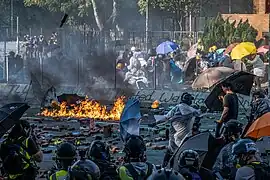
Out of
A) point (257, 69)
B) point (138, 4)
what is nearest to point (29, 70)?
point (257, 69)

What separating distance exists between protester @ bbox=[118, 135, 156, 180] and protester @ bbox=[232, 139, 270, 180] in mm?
819

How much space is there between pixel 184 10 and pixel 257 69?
24.6 meters

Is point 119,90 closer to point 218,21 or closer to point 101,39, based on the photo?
point 101,39

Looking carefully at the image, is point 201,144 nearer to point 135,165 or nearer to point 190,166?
point 190,166

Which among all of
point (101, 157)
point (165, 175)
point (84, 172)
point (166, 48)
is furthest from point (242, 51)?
point (165, 175)

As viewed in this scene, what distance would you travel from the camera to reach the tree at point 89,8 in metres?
55.9

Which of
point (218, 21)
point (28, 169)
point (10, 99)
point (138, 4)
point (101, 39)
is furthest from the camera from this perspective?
point (138, 4)

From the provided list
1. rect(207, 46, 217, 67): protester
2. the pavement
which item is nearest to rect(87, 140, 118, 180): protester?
the pavement

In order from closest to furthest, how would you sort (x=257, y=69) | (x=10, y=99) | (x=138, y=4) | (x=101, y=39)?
(x=257, y=69), (x=10, y=99), (x=101, y=39), (x=138, y=4)

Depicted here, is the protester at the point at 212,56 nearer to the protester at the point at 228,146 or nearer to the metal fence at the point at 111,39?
the metal fence at the point at 111,39

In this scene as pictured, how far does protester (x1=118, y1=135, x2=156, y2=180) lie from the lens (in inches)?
301

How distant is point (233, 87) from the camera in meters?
16.3

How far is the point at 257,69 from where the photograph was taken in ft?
94.9

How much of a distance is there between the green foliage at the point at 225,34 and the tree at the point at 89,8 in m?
15.7
